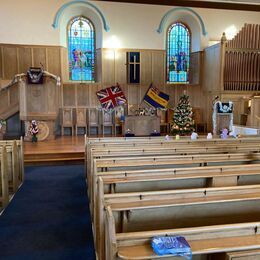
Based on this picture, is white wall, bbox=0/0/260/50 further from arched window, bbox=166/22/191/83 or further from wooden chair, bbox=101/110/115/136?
wooden chair, bbox=101/110/115/136

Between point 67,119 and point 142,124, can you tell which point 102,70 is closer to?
point 67,119

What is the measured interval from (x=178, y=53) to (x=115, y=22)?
286 cm

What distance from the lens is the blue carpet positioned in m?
2.45

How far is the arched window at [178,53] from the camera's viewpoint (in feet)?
35.4

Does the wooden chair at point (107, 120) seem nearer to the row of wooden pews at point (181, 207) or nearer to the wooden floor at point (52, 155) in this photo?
the wooden floor at point (52, 155)

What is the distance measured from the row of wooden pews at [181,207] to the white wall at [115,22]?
803 cm

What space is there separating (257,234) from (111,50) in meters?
9.56

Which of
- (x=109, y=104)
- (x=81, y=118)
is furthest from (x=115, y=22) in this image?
(x=81, y=118)

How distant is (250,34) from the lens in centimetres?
1018

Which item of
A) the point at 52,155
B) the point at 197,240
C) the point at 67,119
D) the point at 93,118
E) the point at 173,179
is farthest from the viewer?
the point at 93,118

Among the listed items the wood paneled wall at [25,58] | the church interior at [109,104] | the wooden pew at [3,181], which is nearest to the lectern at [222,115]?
the church interior at [109,104]

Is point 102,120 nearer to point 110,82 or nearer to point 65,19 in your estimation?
point 110,82

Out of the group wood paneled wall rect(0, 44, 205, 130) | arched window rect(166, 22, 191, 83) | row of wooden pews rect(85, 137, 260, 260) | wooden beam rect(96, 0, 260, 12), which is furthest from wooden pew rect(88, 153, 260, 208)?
arched window rect(166, 22, 191, 83)

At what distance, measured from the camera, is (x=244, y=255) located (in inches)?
46.8
